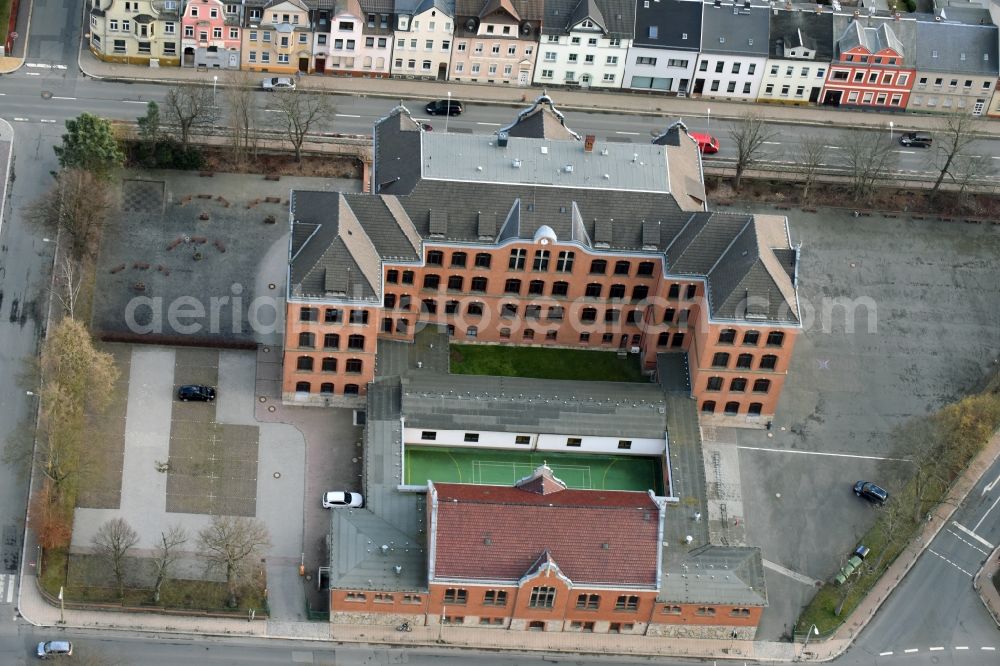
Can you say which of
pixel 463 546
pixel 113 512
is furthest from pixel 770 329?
pixel 113 512

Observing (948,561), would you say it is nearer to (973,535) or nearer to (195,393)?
(973,535)

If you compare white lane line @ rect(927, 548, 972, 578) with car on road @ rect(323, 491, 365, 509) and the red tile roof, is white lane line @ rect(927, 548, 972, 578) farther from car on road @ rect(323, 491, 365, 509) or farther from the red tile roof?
car on road @ rect(323, 491, 365, 509)

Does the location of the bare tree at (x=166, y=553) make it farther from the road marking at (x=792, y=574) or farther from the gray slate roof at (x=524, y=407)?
the road marking at (x=792, y=574)

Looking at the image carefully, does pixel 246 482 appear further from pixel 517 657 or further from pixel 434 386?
pixel 517 657

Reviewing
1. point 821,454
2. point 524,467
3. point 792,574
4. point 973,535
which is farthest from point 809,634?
point 524,467

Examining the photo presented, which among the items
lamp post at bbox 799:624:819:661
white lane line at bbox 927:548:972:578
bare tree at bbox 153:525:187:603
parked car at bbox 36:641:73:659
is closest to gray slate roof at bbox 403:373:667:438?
lamp post at bbox 799:624:819:661

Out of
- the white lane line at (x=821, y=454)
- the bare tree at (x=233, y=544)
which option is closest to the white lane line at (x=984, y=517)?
the white lane line at (x=821, y=454)
